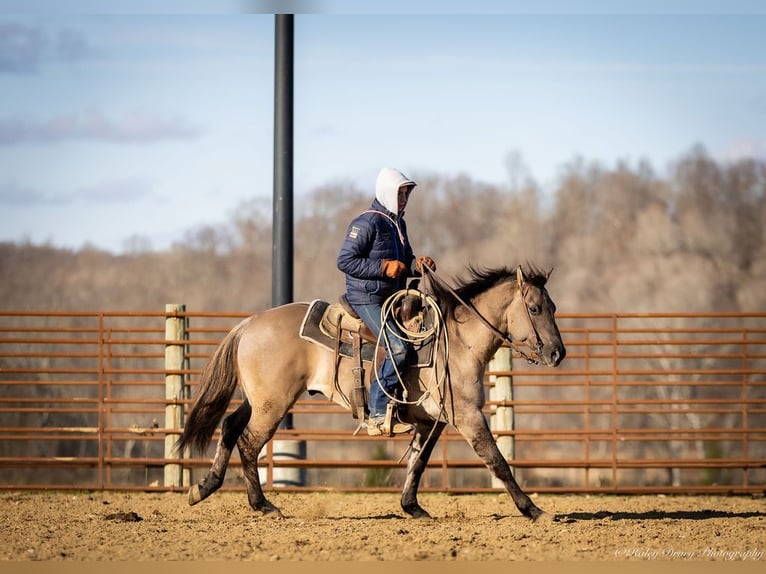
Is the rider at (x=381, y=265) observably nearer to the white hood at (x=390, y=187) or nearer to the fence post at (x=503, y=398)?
the white hood at (x=390, y=187)

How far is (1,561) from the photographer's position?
6.38m

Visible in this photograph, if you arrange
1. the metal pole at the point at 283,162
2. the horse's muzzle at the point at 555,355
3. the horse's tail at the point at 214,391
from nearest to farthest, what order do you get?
the horse's muzzle at the point at 555,355
the horse's tail at the point at 214,391
the metal pole at the point at 283,162

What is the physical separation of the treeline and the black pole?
26782 mm

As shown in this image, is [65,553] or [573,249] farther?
[573,249]


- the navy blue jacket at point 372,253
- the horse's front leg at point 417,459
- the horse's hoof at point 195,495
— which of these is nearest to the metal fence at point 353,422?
the horse's front leg at point 417,459

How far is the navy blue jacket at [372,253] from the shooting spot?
8.06 metres

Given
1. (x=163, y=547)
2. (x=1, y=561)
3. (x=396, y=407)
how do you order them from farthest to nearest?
(x=396, y=407) < (x=163, y=547) < (x=1, y=561)

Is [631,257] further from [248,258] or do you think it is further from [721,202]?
[248,258]

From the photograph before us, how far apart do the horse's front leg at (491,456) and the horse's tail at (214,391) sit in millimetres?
2041

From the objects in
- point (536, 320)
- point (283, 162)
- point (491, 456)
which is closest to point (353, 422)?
point (283, 162)

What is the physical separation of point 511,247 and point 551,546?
39.0 metres

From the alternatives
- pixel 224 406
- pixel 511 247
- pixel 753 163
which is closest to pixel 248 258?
pixel 511 247

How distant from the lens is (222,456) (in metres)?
8.48

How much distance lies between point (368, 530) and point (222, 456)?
4.79 feet
